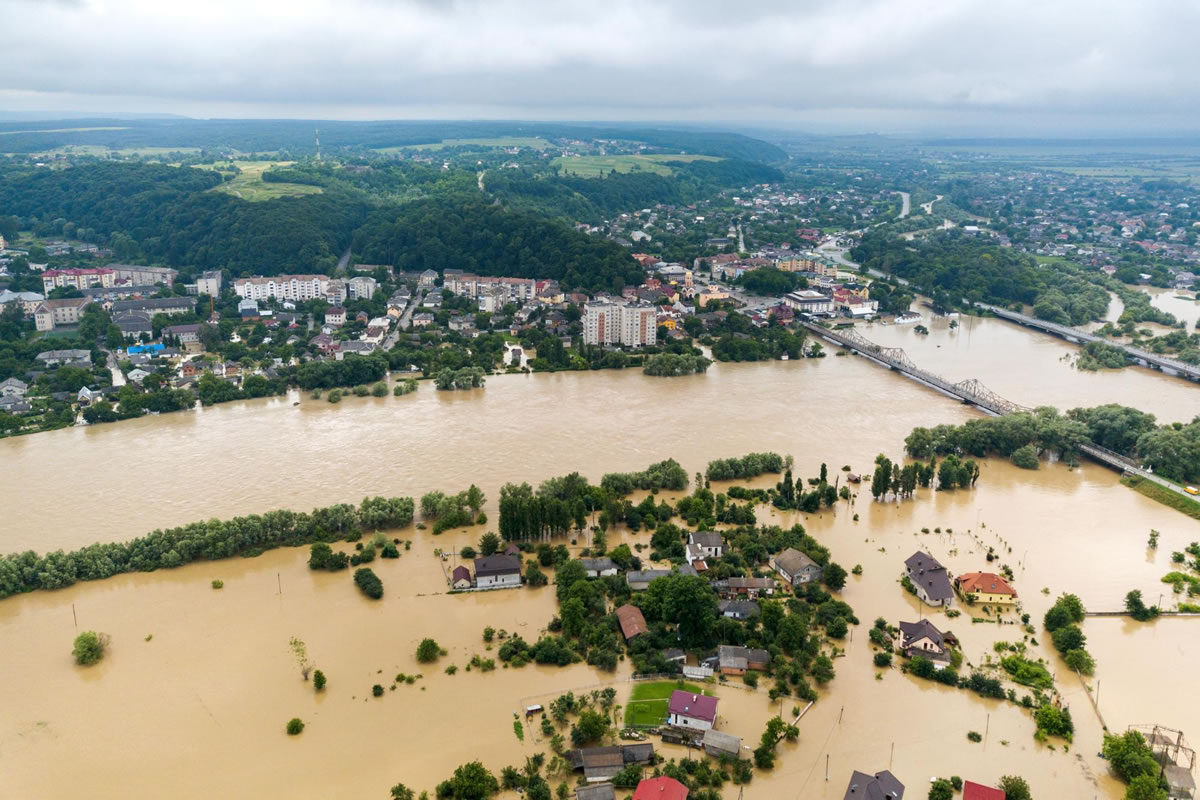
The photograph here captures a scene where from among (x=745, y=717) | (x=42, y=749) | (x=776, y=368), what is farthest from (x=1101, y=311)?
(x=42, y=749)

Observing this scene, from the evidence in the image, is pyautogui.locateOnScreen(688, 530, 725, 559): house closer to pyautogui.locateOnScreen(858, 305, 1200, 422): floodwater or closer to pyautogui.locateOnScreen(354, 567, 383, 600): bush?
pyautogui.locateOnScreen(354, 567, 383, 600): bush

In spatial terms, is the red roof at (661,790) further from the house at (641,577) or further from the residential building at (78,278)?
the residential building at (78,278)

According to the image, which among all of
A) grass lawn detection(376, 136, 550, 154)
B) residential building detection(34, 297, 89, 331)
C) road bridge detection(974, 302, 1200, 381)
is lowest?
road bridge detection(974, 302, 1200, 381)

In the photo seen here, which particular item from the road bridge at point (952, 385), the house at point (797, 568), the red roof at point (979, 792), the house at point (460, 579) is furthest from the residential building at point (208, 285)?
the red roof at point (979, 792)

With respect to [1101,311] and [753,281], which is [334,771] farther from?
[1101,311]

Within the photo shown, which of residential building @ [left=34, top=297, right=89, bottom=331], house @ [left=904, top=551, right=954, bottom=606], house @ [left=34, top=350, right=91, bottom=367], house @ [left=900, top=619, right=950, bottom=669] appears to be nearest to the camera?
house @ [left=900, top=619, right=950, bottom=669]

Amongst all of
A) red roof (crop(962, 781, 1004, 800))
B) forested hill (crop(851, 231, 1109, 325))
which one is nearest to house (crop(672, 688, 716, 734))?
red roof (crop(962, 781, 1004, 800))
